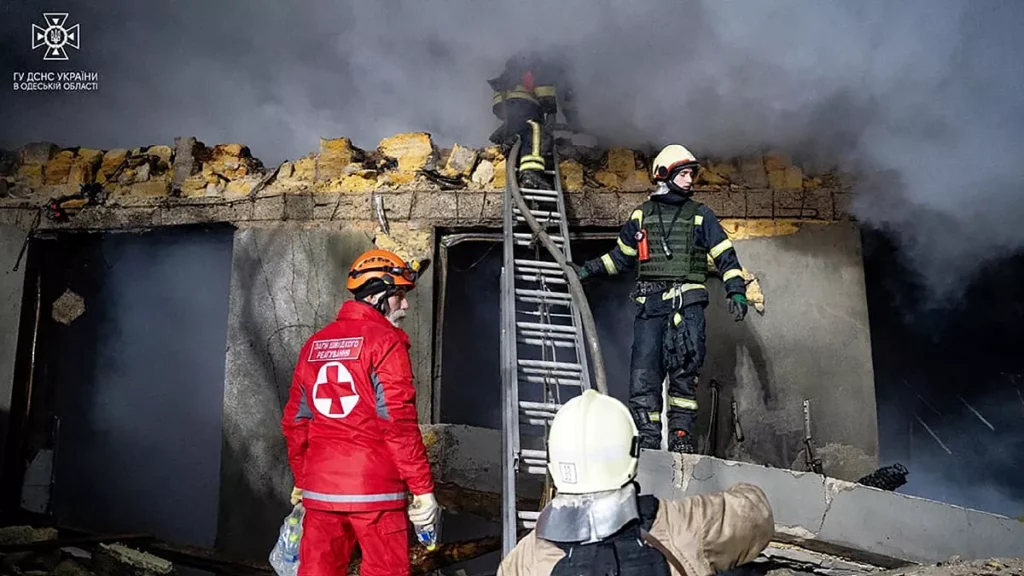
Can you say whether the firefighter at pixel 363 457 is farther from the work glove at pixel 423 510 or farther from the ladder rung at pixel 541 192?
the ladder rung at pixel 541 192

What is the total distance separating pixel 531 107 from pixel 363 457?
3.79m

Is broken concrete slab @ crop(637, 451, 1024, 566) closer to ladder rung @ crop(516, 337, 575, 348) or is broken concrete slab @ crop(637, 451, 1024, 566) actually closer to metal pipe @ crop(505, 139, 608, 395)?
metal pipe @ crop(505, 139, 608, 395)

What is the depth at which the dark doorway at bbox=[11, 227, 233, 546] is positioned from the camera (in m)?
7.39

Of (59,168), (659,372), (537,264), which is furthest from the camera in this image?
(59,168)

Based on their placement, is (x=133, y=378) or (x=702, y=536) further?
(x=133, y=378)

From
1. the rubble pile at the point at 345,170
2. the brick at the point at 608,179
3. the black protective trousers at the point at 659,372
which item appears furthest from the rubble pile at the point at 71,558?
the brick at the point at 608,179

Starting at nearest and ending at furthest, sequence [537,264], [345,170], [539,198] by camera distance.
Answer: [537,264] → [539,198] → [345,170]

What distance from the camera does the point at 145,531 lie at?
7.37 m

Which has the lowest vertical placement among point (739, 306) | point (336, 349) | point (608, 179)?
point (336, 349)

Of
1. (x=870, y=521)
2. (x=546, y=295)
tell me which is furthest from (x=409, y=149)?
(x=870, y=521)

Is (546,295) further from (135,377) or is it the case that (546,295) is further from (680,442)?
(135,377)

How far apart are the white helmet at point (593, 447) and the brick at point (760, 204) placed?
4628 mm

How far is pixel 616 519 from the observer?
2.03 m

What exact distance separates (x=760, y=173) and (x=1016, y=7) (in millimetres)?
2132
